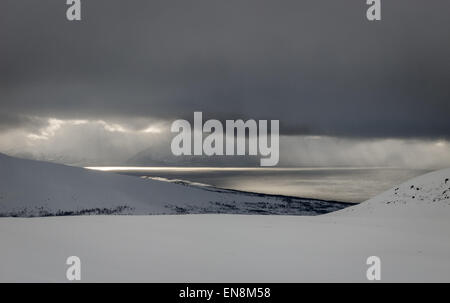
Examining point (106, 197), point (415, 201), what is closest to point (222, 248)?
point (415, 201)

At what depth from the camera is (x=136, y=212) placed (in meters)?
46.7

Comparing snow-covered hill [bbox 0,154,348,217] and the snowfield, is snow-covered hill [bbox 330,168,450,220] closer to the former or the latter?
the snowfield

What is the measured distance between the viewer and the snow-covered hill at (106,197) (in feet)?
147

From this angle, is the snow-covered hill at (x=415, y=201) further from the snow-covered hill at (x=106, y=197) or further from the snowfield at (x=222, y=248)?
the snow-covered hill at (x=106, y=197)

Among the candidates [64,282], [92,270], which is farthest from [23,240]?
[64,282]

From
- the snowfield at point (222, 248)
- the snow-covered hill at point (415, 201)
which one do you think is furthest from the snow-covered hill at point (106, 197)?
the snowfield at point (222, 248)

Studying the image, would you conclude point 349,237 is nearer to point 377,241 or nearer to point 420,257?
point 377,241

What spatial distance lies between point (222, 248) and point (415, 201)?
1746 centimetres

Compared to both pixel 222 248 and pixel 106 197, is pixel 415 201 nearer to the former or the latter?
pixel 222 248

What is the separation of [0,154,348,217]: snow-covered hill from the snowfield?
88.7 feet

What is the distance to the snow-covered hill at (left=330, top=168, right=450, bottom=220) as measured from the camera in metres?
23.5

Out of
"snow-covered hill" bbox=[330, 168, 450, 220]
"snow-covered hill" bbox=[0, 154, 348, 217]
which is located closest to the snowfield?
"snow-covered hill" bbox=[330, 168, 450, 220]

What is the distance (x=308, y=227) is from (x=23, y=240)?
11.0 meters

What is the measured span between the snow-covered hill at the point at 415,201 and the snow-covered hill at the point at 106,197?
2583 centimetres
